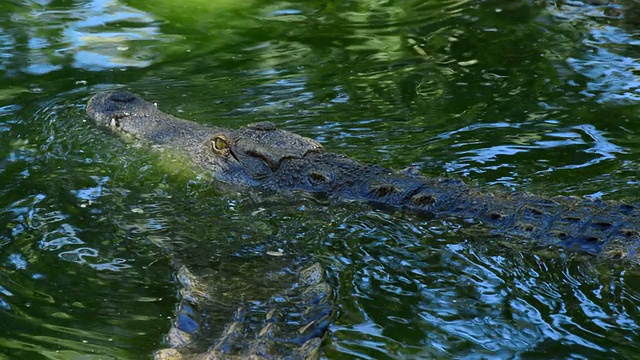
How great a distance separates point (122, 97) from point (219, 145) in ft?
4.70

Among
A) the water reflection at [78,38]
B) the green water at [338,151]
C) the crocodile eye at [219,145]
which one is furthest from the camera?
the water reflection at [78,38]

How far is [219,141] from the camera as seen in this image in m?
6.64

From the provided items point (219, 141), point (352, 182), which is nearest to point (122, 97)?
point (219, 141)

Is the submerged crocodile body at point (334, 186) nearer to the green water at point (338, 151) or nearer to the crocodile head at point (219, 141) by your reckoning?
the crocodile head at point (219, 141)

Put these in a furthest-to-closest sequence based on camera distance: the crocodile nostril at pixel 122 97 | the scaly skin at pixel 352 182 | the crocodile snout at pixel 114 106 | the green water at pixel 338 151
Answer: the crocodile nostril at pixel 122 97 < the crocodile snout at pixel 114 106 < the scaly skin at pixel 352 182 < the green water at pixel 338 151

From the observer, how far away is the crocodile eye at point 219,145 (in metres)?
6.61

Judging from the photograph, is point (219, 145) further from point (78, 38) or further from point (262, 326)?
point (78, 38)

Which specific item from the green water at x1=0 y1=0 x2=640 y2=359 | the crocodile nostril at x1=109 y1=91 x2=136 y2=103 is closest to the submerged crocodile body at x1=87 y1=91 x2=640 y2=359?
the crocodile nostril at x1=109 y1=91 x2=136 y2=103

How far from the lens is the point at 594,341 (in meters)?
4.24

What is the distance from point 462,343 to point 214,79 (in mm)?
4907

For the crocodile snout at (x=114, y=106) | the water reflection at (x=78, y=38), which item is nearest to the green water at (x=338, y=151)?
the water reflection at (x=78, y=38)

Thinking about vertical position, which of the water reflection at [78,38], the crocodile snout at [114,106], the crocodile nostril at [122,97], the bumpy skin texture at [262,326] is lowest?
the water reflection at [78,38]

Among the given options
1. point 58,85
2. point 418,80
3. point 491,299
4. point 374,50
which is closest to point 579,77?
point 418,80

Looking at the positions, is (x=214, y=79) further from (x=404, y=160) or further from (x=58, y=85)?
(x=404, y=160)
